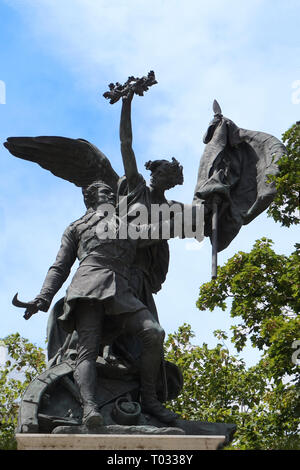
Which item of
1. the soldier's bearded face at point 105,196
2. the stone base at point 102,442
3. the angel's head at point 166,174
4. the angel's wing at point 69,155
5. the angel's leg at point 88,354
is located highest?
the angel's wing at point 69,155

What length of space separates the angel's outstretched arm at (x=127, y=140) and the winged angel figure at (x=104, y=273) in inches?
0.4

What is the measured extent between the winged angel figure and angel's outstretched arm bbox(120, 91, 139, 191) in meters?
0.01

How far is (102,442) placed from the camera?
5.79 metres

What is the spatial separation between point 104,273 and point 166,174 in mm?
1571

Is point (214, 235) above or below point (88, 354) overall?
above

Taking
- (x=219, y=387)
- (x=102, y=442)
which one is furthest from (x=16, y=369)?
(x=102, y=442)

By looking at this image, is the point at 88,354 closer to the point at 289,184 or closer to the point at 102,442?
the point at 102,442

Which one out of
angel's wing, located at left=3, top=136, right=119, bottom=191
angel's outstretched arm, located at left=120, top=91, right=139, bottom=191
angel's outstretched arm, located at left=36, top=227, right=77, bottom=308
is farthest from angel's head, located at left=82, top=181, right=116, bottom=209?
angel's wing, located at left=3, top=136, right=119, bottom=191

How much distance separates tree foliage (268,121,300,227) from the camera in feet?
38.7

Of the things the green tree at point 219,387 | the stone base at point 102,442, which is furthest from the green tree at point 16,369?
the stone base at point 102,442

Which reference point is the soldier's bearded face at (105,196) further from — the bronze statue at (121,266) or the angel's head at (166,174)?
the angel's head at (166,174)

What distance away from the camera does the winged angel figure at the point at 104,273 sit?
673cm

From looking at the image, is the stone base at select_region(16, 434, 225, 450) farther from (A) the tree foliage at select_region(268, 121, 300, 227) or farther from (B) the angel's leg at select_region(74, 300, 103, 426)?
(A) the tree foliage at select_region(268, 121, 300, 227)
